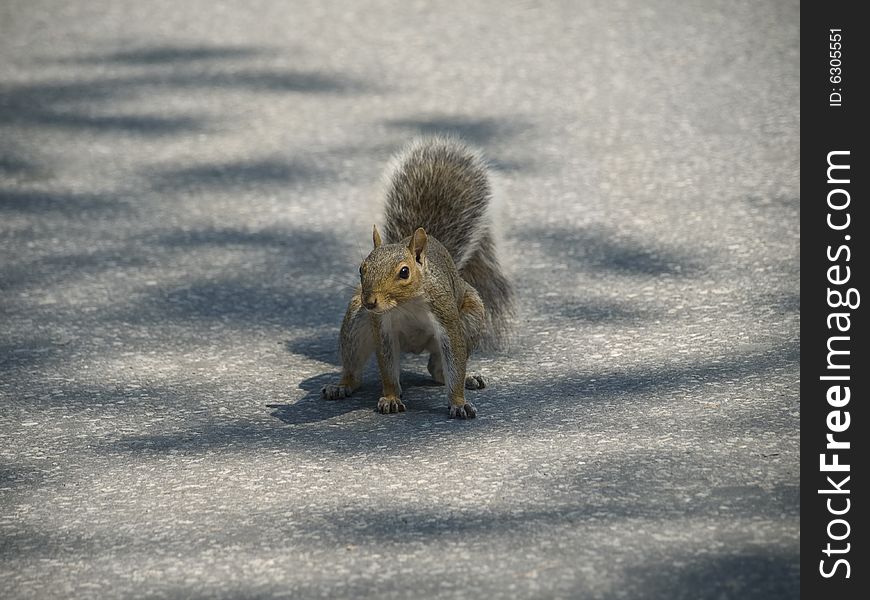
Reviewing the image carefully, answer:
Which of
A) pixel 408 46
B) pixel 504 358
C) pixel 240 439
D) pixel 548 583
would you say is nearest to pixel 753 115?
pixel 408 46

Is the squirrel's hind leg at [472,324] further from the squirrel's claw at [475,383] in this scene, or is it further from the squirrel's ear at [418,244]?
the squirrel's ear at [418,244]

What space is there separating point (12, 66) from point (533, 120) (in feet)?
11.2

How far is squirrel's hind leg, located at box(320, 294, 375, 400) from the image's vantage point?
151 inches

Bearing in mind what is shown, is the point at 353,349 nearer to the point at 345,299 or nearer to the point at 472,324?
the point at 472,324

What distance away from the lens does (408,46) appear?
8117 mm

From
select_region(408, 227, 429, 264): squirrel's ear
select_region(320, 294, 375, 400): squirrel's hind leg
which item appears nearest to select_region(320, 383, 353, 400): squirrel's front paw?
select_region(320, 294, 375, 400): squirrel's hind leg

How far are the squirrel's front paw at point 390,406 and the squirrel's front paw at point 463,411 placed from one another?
0.18 m

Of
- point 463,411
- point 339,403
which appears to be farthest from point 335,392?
point 463,411

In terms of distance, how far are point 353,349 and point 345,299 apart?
958 mm

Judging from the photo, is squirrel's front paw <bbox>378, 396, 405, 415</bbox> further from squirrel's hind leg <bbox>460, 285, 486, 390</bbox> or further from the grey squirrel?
squirrel's hind leg <bbox>460, 285, 486, 390</bbox>

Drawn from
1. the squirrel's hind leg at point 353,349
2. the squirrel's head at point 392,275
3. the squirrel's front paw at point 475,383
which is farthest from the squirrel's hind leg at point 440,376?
the squirrel's head at point 392,275

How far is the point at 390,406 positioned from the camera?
12.4 feet

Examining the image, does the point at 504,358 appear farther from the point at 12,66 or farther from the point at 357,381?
the point at 12,66

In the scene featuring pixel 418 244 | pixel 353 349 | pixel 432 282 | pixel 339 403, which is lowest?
pixel 339 403
